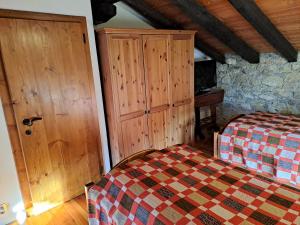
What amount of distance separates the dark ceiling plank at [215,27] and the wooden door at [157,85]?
0.42 metres

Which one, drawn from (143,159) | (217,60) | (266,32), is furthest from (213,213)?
(217,60)

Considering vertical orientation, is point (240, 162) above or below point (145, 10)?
below

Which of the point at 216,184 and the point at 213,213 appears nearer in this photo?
the point at 213,213

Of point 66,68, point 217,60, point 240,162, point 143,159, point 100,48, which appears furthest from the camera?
point 217,60

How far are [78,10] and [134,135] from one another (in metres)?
1.53

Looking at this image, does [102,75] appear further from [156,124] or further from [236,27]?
[236,27]

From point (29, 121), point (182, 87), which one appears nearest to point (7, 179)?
point (29, 121)

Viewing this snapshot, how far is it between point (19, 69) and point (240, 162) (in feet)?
8.47

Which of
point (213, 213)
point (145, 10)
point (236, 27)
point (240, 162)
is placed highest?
point (145, 10)

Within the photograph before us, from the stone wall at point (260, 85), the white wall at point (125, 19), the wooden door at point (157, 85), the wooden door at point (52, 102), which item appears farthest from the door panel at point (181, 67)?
the stone wall at point (260, 85)

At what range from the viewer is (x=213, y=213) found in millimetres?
1142

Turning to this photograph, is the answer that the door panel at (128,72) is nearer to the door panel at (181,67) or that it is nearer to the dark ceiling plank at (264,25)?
the door panel at (181,67)

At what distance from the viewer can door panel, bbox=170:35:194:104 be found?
2971mm

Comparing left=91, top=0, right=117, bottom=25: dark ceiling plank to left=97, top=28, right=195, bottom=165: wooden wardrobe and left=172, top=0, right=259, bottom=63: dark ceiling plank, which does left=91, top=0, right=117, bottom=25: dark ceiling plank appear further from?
left=172, top=0, right=259, bottom=63: dark ceiling plank
